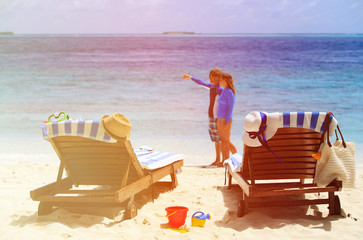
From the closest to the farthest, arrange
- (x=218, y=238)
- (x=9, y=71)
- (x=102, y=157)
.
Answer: (x=218, y=238)
(x=102, y=157)
(x=9, y=71)

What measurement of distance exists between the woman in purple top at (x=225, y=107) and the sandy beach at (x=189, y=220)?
1.55 metres

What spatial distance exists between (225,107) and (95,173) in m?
2.88

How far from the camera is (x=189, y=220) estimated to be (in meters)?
4.52

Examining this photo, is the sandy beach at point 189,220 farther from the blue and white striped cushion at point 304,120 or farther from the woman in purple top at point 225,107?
the woman in purple top at point 225,107

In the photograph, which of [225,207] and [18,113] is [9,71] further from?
[225,207]

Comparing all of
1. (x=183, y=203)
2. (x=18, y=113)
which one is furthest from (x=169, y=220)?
(x=18, y=113)

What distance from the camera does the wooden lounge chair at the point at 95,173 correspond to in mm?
4387

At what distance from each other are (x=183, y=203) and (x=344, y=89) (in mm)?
18588

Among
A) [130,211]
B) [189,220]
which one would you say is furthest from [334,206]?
[130,211]

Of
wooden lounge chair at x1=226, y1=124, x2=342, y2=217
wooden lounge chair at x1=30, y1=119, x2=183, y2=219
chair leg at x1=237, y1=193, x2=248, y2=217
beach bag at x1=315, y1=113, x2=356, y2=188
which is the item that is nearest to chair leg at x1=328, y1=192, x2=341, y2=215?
wooden lounge chair at x1=226, y1=124, x2=342, y2=217

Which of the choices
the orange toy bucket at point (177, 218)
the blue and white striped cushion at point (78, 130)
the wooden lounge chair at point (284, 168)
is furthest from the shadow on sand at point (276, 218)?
the blue and white striped cushion at point (78, 130)

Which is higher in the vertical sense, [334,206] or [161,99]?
[161,99]

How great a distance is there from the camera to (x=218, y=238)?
390 cm

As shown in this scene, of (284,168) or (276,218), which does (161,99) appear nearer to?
(284,168)
